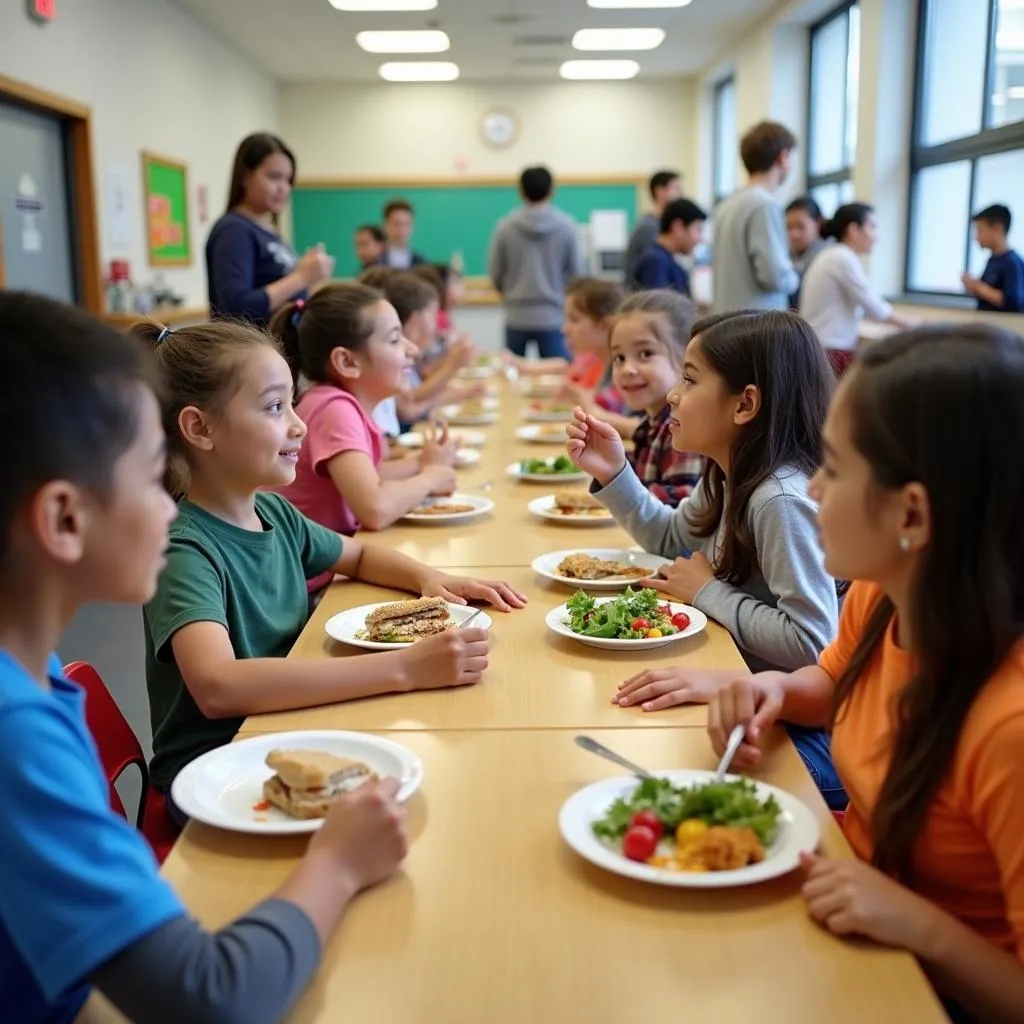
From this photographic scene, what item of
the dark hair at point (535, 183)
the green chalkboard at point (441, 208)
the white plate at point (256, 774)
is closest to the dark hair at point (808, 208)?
the dark hair at point (535, 183)

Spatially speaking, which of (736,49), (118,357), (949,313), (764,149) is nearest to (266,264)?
(764,149)

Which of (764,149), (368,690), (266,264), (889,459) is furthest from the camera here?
(764,149)

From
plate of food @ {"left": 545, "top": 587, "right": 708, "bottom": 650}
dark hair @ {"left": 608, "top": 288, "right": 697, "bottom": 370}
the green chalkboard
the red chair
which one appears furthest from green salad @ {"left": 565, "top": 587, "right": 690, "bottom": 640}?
the green chalkboard

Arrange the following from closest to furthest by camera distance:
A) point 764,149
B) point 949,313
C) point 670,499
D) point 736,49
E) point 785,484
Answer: point 785,484
point 670,499
point 764,149
point 949,313
point 736,49

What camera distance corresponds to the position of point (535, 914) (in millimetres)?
918

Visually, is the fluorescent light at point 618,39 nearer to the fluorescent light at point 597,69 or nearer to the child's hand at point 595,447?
the fluorescent light at point 597,69

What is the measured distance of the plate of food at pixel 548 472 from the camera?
293 centimetres

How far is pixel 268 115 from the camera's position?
9.90 metres

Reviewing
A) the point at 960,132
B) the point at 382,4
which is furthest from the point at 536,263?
the point at 960,132

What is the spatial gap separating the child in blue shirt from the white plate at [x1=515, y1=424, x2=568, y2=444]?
2745 millimetres

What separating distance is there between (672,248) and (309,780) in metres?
5.22

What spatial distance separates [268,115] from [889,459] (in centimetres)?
990

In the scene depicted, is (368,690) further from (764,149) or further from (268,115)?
(268,115)

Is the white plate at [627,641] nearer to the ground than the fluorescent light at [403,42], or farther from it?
nearer to the ground
